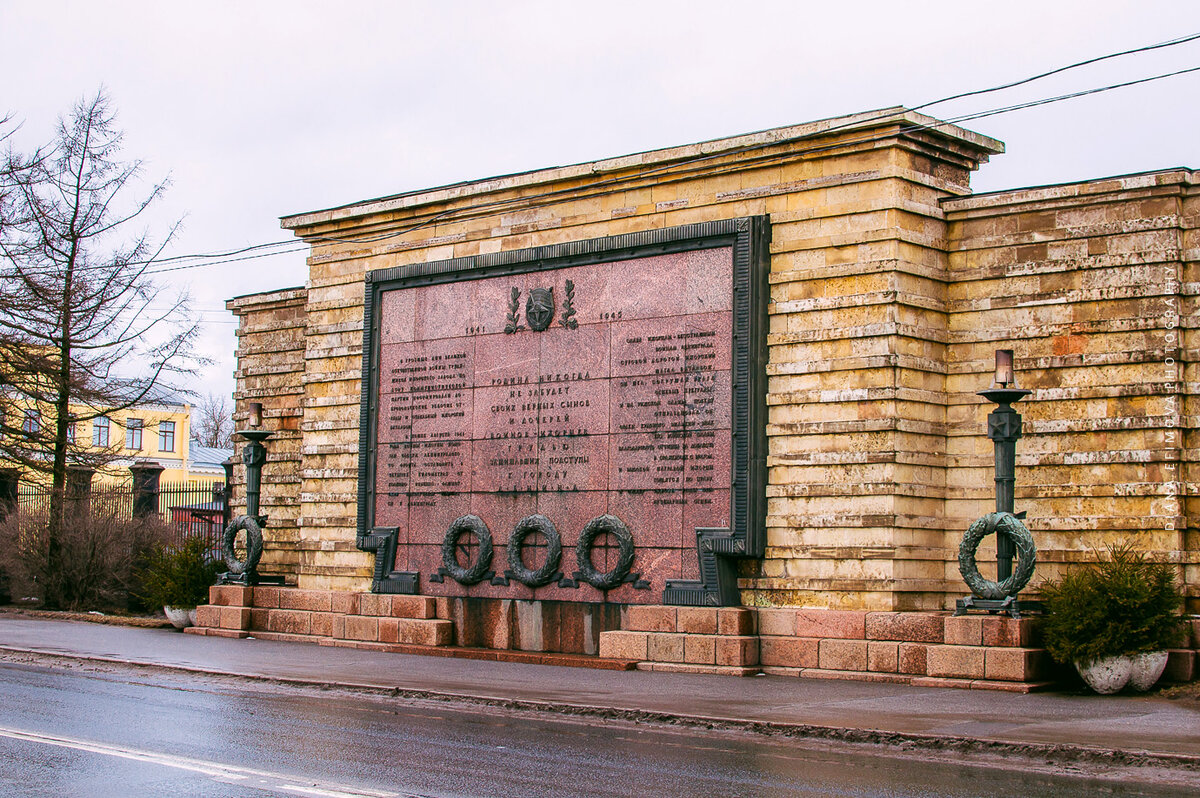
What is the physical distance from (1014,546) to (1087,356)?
2622mm

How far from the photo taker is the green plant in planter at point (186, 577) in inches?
969

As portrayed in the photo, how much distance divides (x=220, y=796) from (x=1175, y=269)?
40.7 ft

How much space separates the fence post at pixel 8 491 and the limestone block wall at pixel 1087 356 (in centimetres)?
2286

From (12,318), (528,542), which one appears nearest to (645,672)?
(528,542)

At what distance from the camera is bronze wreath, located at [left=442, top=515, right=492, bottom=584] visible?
798 inches

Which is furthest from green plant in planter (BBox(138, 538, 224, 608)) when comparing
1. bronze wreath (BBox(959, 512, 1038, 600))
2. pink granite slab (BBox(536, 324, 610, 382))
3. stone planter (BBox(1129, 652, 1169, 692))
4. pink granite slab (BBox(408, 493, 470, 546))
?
stone planter (BBox(1129, 652, 1169, 692))

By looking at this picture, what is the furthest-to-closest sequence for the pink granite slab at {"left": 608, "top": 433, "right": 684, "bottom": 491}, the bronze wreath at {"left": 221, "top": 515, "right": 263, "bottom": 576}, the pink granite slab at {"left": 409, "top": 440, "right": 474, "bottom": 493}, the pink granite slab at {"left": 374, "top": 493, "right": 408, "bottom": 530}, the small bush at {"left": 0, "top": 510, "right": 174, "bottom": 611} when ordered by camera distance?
the small bush at {"left": 0, "top": 510, "right": 174, "bottom": 611} < the bronze wreath at {"left": 221, "top": 515, "right": 263, "bottom": 576} < the pink granite slab at {"left": 374, "top": 493, "right": 408, "bottom": 530} < the pink granite slab at {"left": 409, "top": 440, "right": 474, "bottom": 493} < the pink granite slab at {"left": 608, "top": 433, "right": 684, "bottom": 491}

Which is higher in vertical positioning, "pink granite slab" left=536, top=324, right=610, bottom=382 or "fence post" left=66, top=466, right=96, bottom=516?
"pink granite slab" left=536, top=324, right=610, bottom=382

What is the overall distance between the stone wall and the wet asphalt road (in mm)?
5424

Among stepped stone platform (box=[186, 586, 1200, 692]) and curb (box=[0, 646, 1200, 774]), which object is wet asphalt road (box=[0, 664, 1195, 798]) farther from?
stepped stone platform (box=[186, 586, 1200, 692])

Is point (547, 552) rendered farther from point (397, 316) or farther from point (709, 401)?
point (397, 316)

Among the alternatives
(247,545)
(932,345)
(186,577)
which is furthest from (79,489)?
(932,345)

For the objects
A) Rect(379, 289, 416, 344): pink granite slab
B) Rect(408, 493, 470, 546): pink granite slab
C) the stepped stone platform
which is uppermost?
Rect(379, 289, 416, 344): pink granite slab

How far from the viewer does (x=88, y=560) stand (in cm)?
2981
